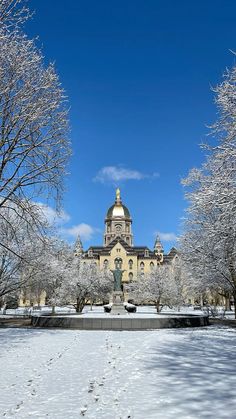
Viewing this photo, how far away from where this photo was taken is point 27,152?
15914 mm

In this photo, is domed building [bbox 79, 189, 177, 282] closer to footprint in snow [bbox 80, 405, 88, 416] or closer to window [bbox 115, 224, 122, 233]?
window [bbox 115, 224, 122, 233]

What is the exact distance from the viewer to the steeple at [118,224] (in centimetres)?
14275

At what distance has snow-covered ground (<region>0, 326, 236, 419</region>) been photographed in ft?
20.6

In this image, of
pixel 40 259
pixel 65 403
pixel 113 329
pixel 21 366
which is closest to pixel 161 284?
pixel 40 259

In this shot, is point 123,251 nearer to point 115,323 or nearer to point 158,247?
point 158,247

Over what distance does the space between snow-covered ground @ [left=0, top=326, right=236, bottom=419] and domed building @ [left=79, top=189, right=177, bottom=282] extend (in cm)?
9735

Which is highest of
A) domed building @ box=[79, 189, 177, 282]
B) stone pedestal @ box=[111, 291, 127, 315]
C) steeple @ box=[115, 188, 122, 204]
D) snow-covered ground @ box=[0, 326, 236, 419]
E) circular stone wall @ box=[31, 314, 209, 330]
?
steeple @ box=[115, 188, 122, 204]

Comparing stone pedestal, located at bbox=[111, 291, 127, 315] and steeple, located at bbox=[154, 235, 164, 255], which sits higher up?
steeple, located at bbox=[154, 235, 164, 255]

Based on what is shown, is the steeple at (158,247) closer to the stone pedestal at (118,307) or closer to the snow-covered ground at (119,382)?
the stone pedestal at (118,307)

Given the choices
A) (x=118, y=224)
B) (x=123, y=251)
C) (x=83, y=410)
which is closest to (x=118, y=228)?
(x=118, y=224)

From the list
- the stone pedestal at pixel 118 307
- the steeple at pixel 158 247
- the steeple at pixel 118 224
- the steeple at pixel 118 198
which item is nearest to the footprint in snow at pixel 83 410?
the stone pedestal at pixel 118 307

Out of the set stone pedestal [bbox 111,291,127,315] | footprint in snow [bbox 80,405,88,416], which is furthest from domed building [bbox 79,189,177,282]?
footprint in snow [bbox 80,405,88,416]

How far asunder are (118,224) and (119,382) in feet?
445

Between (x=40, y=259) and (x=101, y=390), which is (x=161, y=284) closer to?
(x=40, y=259)
